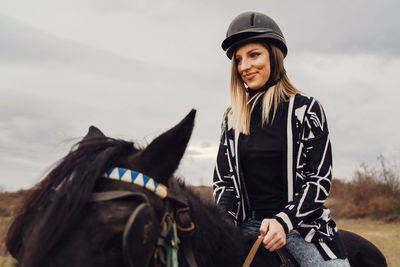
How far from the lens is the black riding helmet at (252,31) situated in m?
3.35

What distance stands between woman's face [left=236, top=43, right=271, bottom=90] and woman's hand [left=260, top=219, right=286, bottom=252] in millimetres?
1243

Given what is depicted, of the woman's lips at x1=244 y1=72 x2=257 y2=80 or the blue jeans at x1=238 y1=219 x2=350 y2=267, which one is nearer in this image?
the blue jeans at x1=238 y1=219 x2=350 y2=267

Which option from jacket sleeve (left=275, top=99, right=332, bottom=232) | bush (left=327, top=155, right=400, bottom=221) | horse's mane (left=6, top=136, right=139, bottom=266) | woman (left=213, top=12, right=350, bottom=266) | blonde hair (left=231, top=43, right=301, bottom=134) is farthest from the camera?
bush (left=327, top=155, right=400, bottom=221)

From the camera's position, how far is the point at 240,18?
349 cm

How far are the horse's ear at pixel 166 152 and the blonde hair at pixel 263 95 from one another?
1.38m

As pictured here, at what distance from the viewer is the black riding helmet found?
3.35 meters

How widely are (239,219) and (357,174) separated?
172 feet

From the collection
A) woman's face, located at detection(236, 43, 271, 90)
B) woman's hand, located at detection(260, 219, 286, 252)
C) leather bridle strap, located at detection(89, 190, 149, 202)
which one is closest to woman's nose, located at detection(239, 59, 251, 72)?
woman's face, located at detection(236, 43, 271, 90)

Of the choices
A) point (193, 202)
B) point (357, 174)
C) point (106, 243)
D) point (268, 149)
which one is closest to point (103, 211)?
point (106, 243)

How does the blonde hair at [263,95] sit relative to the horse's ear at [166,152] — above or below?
above

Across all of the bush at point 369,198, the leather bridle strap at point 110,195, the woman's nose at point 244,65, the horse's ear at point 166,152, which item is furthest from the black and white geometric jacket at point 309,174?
the bush at point 369,198

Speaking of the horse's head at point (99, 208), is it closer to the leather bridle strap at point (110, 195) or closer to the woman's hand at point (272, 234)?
the leather bridle strap at point (110, 195)

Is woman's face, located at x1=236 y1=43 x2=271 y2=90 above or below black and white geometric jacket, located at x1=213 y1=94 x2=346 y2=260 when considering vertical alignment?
above

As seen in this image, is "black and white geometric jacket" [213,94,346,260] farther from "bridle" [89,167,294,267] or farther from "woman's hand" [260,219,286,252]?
"bridle" [89,167,294,267]
